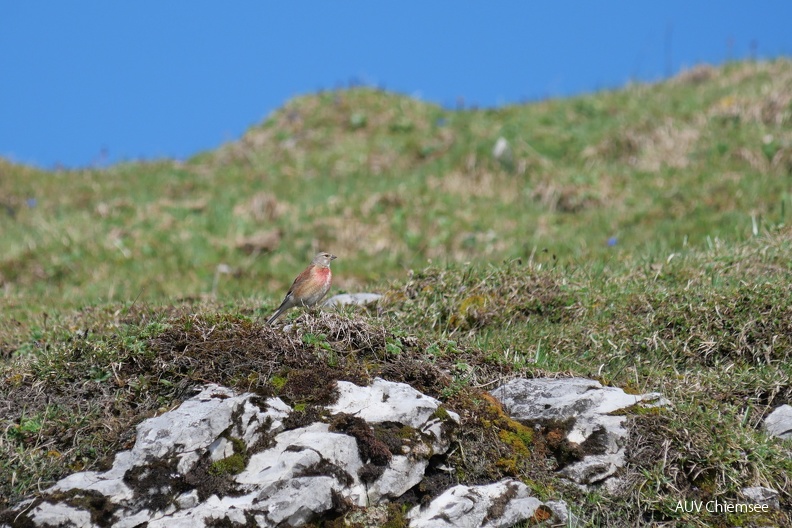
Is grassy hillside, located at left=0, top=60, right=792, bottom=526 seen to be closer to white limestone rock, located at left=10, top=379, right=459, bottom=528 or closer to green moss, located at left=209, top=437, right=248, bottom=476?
white limestone rock, located at left=10, top=379, right=459, bottom=528

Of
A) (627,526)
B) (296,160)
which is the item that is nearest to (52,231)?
(296,160)

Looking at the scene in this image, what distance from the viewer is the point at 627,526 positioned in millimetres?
5051

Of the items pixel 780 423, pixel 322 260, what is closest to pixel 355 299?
pixel 322 260

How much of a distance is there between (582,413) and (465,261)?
3247 mm

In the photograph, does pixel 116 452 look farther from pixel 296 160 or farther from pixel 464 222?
pixel 296 160

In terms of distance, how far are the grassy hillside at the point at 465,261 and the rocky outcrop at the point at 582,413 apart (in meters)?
0.14

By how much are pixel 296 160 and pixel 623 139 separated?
6603mm

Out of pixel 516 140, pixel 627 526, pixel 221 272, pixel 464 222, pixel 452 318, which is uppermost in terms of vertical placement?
pixel 516 140

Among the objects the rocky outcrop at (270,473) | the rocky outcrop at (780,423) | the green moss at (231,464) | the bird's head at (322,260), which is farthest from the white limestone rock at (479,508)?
the bird's head at (322,260)

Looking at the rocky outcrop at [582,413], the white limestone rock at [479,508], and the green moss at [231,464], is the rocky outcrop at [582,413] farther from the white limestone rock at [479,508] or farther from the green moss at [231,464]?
the green moss at [231,464]

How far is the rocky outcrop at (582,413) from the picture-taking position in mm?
5324

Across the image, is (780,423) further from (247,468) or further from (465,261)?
(465,261)

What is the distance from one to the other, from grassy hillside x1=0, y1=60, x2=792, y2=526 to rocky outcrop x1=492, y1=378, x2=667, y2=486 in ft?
0.45

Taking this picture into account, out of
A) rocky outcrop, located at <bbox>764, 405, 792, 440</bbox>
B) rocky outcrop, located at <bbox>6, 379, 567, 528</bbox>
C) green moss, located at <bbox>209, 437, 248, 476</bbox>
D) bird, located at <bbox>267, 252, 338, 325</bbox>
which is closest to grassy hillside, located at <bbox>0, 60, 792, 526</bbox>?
rocky outcrop, located at <bbox>764, 405, 792, 440</bbox>
